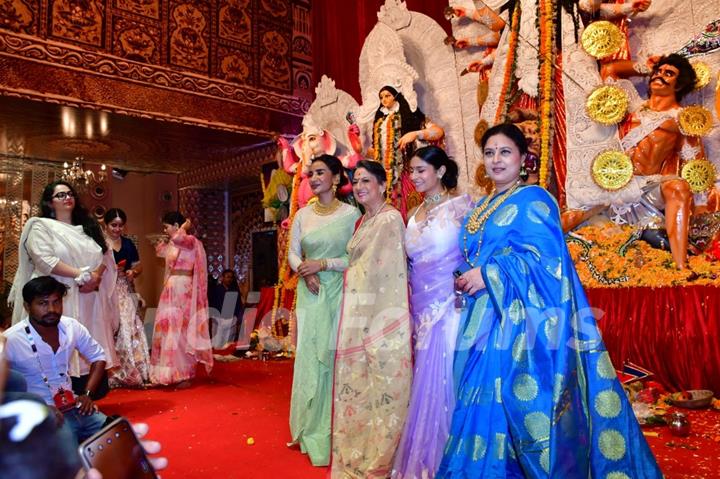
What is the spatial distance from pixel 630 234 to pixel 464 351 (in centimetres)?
247

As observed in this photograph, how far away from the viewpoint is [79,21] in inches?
244

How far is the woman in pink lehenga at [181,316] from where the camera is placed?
14.5ft

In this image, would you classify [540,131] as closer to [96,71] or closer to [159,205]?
[96,71]

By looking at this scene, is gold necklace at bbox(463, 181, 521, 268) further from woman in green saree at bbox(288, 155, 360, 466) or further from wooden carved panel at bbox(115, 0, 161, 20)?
wooden carved panel at bbox(115, 0, 161, 20)

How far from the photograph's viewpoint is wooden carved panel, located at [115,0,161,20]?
655cm

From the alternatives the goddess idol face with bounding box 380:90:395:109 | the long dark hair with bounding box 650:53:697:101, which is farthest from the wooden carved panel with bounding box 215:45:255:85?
the long dark hair with bounding box 650:53:697:101

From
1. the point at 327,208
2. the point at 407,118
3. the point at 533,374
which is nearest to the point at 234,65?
the point at 407,118

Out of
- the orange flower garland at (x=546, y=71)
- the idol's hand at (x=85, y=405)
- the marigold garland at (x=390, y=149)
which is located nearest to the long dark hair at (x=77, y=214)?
the idol's hand at (x=85, y=405)

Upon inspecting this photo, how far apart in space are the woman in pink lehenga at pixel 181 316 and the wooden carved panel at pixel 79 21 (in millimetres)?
2865

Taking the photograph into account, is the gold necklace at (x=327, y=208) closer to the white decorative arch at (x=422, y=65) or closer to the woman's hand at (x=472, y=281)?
the woman's hand at (x=472, y=281)

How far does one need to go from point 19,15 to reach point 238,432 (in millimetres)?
5240

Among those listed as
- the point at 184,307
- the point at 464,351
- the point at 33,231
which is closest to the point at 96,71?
the point at 184,307

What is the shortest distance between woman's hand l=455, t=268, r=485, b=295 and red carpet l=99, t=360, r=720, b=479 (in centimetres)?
103

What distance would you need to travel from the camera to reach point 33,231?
10.4 feet
